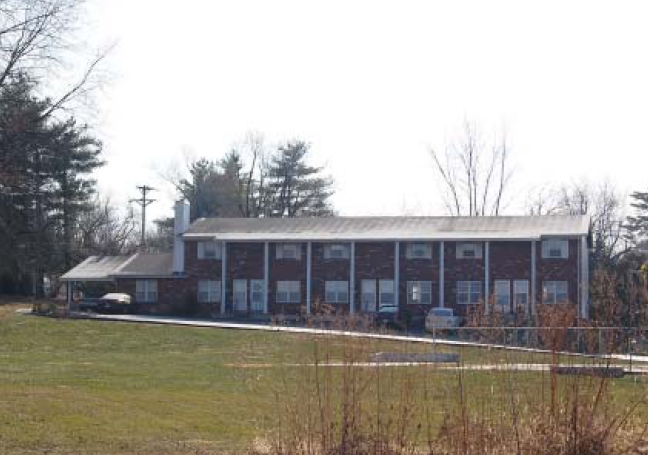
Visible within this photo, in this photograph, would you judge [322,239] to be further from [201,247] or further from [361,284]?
[201,247]

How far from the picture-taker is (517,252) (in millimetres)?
59906

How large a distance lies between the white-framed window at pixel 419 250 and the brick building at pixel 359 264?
0.06 m

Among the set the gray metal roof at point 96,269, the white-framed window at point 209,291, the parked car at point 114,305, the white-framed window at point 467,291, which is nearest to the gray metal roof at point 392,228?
the white-framed window at point 467,291

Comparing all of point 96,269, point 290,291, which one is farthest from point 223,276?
point 96,269

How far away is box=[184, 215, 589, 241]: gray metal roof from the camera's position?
6070 cm

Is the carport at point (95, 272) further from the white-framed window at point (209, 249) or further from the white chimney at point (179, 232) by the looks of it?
the white-framed window at point (209, 249)

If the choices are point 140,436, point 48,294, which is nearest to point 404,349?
point 140,436

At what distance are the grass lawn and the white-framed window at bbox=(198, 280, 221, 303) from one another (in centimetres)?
2795

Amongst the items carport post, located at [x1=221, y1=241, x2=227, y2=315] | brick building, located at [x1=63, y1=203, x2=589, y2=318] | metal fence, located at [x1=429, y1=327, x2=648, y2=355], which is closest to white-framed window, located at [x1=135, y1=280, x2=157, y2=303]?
brick building, located at [x1=63, y1=203, x2=589, y2=318]

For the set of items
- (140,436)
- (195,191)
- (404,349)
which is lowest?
(140,436)

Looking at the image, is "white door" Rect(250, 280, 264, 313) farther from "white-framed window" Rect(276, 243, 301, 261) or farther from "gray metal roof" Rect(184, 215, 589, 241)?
"gray metal roof" Rect(184, 215, 589, 241)

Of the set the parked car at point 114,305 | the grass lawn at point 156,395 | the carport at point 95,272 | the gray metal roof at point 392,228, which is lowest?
the grass lawn at point 156,395

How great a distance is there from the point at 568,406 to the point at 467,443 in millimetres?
1387

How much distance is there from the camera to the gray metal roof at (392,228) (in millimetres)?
60703
